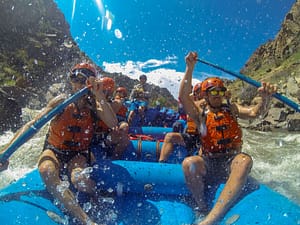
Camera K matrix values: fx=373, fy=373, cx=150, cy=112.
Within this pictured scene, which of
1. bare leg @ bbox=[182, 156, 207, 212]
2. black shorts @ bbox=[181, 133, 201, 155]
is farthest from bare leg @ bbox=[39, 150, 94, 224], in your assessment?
black shorts @ bbox=[181, 133, 201, 155]

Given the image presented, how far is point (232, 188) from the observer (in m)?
3.63

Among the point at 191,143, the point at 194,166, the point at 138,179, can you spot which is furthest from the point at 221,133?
the point at 191,143

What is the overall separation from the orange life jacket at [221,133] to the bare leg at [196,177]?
317 millimetres

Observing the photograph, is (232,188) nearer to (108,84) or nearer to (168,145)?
(168,145)

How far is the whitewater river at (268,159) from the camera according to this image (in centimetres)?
600

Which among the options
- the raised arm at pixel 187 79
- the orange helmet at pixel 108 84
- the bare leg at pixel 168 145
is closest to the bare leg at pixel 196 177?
the raised arm at pixel 187 79

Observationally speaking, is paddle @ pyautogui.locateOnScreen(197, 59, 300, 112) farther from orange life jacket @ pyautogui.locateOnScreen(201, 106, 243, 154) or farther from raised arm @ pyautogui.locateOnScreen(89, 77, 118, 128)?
raised arm @ pyautogui.locateOnScreen(89, 77, 118, 128)

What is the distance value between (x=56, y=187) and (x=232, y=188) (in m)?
1.70

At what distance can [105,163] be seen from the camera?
4133mm

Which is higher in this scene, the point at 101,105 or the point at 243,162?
the point at 101,105

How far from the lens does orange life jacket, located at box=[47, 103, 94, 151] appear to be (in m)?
4.01

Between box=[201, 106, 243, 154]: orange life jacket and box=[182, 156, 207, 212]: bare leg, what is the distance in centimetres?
32

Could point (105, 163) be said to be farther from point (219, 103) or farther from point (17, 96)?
point (17, 96)

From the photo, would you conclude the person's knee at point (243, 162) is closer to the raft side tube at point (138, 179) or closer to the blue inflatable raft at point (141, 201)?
the blue inflatable raft at point (141, 201)
